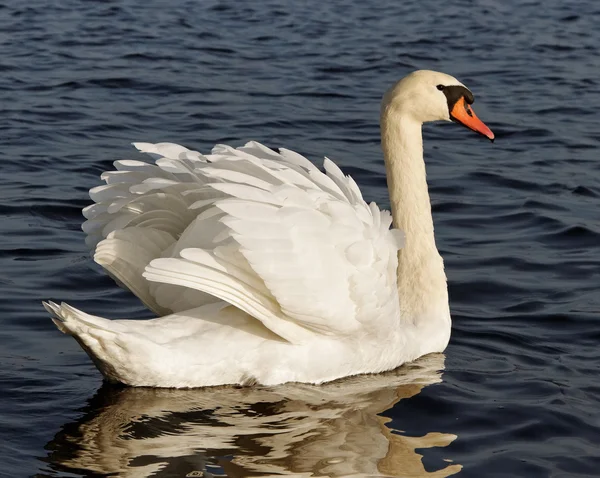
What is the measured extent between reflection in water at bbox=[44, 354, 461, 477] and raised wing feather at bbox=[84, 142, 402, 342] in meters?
0.37


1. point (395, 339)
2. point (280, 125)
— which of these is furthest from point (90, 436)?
point (280, 125)

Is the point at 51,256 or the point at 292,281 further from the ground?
the point at 292,281

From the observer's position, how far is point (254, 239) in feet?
19.6

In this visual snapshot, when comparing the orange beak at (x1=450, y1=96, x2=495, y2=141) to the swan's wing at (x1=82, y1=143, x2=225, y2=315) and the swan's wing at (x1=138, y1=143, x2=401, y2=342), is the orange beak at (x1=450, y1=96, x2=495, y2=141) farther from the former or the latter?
the swan's wing at (x1=82, y1=143, x2=225, y2=315)

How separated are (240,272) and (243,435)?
753 mm

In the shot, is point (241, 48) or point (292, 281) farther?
point (241, 48)

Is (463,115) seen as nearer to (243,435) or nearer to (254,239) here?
(254,239)

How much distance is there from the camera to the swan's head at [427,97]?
7.55 metres

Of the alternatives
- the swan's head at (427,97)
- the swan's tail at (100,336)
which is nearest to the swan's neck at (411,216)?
the swan's head at (427,97)

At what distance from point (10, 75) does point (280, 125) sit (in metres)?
3.34

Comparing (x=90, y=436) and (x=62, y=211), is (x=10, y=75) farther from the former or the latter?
(x=90, y=436)

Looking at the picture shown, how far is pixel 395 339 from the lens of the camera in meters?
7.00

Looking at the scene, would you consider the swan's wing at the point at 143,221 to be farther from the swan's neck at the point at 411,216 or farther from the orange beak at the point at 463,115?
the orange beak at the point at 463,115

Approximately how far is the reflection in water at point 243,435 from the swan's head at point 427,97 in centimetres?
168
